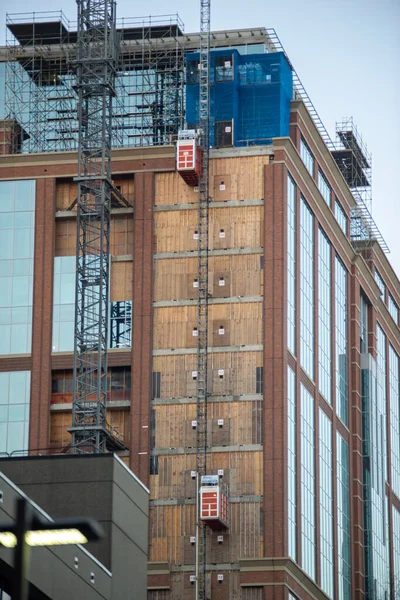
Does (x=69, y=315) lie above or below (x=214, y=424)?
above

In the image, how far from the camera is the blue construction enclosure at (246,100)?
147m

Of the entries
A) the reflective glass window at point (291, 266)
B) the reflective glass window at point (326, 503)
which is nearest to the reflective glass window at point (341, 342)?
the reflective glass window at point (326, 503)

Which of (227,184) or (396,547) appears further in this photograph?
(396,547)

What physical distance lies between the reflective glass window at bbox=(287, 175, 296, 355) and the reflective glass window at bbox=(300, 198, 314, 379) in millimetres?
2800

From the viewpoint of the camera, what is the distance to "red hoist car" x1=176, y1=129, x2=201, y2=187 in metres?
140

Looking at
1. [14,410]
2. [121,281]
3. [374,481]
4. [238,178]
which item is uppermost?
[238,178]

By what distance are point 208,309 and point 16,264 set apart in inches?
744

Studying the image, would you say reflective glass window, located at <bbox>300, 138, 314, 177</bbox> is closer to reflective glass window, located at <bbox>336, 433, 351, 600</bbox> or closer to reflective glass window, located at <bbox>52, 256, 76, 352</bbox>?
reflective glass window, located at <bbox>52, 256, 76, 352</bbox>

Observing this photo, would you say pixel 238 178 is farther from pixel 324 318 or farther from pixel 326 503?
pixel 326 503

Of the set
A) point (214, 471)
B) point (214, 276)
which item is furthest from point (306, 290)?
point (214, 471)

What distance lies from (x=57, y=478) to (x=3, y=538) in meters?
45.2

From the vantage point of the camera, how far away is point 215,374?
138m

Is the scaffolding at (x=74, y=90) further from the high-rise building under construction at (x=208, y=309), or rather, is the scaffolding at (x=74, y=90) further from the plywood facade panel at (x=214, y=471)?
the plywood facade panel at (x=214, y=471)

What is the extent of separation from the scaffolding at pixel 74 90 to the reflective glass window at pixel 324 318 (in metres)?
19.2
